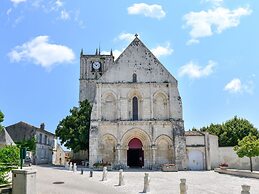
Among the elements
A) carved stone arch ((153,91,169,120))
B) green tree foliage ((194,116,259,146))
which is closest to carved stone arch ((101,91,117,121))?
carved stone arch ((153,91,169,120))

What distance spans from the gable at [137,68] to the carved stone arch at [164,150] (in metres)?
6.62

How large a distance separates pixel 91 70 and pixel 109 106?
53.0 ft

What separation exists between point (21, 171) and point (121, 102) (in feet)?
83.3

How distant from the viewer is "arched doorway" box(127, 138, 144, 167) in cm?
3459

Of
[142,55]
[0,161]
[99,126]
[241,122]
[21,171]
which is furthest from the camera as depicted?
[241,122]

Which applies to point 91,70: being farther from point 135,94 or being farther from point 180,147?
Result: point 180,147

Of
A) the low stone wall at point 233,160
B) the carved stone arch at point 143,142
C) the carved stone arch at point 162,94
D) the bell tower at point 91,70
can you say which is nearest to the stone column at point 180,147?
the carved stone arch at point 143,142

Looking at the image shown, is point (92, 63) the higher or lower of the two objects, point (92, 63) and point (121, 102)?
the higher

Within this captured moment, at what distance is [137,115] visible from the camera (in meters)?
35.0

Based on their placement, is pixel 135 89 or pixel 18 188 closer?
pixel 18 188

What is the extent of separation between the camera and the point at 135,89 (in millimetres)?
35156

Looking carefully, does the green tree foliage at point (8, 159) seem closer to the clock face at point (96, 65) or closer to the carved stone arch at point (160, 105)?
the carved stone arch at point (160, 105)

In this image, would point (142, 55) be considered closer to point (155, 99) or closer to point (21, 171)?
point (155, 99)

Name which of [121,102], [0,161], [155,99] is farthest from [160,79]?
[0,161]
